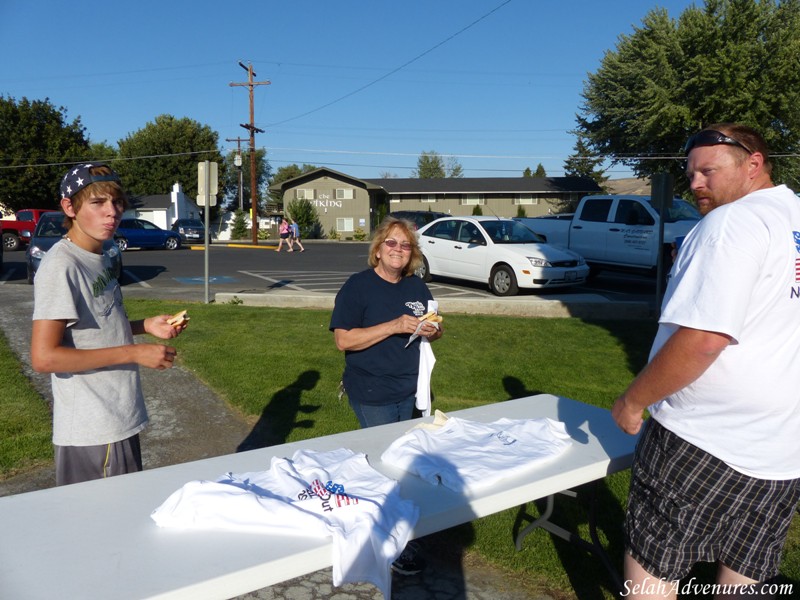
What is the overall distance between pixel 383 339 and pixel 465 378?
3796 mm

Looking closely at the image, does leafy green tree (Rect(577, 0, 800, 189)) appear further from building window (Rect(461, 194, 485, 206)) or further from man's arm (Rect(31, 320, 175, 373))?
man's arm (Rect(31, 320, 175, 373))

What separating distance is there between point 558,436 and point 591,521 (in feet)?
2.17

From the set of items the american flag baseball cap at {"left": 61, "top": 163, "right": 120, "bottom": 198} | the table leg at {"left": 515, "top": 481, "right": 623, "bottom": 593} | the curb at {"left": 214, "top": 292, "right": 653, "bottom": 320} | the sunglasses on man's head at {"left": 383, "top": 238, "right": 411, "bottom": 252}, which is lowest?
the table leg at {"left": 515, "top": 481, "right": 623, "bottom": 593}

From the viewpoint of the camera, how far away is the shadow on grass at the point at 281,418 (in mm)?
5414

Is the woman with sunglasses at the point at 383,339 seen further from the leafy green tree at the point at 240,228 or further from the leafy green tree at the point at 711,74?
the leafy green tree at the point at 240,228

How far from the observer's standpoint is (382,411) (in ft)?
12.0

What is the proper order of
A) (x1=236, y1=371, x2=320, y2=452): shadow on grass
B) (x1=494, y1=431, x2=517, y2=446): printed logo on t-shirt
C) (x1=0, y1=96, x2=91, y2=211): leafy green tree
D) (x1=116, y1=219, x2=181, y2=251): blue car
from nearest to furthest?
(x1=494, y1=431, x2=517, y2=446): printed logo on t-shirt
(x1=236, y1=371, x2=320, y2=452): shadow on grass
(x1=116, y1=219, x2=181, y2=251): blue car
(x1=0, y1=96, x2=91, y2=211): leafy green tree

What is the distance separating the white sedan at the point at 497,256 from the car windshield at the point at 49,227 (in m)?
8.83

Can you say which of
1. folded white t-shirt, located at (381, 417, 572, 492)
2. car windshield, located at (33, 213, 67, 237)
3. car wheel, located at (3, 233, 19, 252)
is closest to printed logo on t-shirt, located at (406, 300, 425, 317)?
folded white t-shirt, located at (381, 417, 572, 492)

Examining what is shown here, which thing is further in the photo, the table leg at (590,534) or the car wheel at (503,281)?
the car wheel at (503,281)

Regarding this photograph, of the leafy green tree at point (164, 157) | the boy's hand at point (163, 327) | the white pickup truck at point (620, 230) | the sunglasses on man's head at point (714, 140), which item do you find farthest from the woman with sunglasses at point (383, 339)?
the leafy green tree at point (164, 157)

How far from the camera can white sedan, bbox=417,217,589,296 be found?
13617mm

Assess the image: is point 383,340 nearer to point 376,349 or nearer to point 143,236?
point 376,349

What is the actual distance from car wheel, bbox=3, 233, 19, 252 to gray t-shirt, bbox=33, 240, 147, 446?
3101 centimetres
